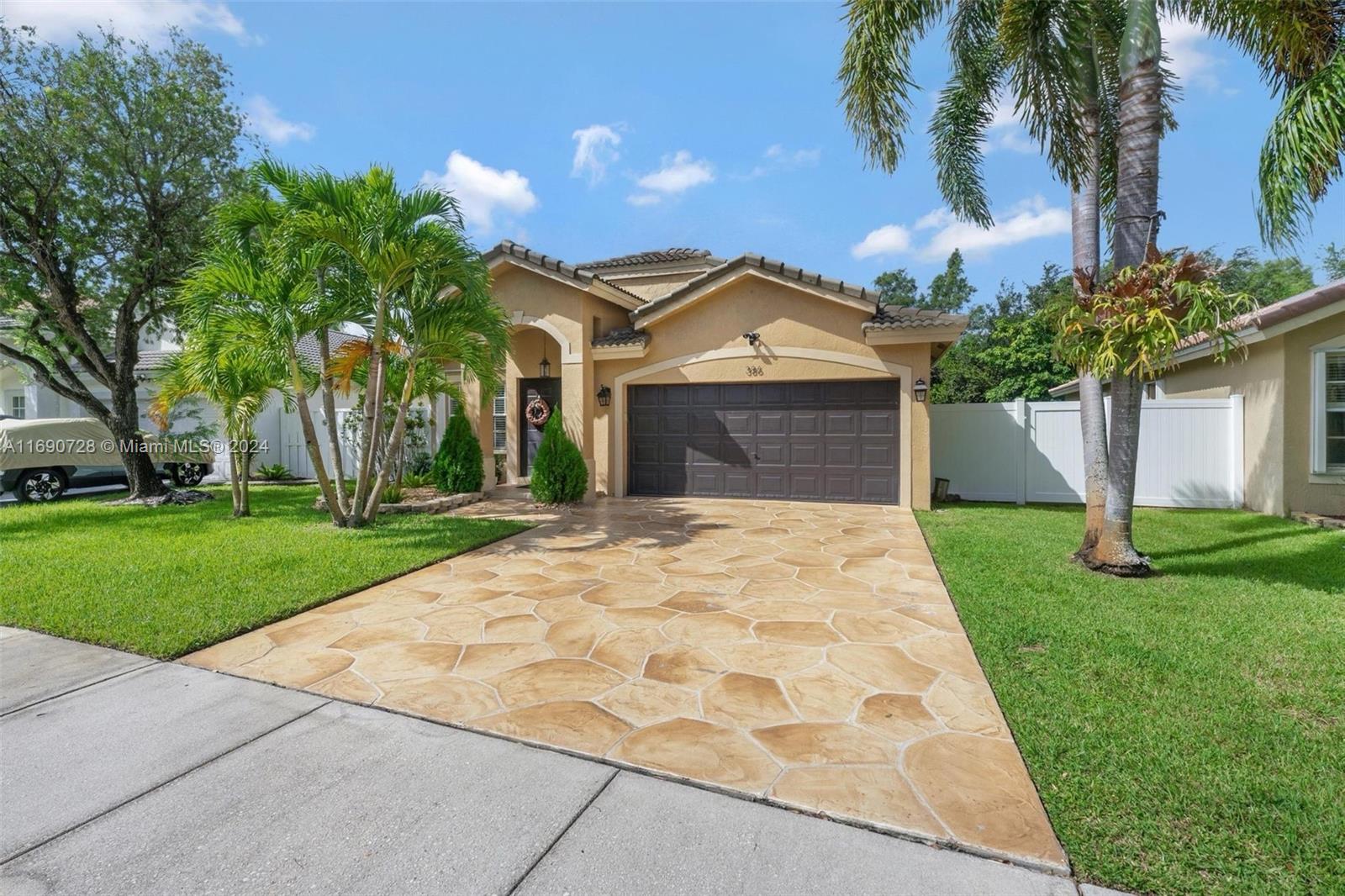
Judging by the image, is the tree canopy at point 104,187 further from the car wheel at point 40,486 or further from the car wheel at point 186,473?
the car wheel at point 186,473

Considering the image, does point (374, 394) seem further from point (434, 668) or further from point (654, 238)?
point (654, 238)

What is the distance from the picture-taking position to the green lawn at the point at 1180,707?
2.47m

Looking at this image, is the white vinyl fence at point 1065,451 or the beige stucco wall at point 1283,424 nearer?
the beige stucco wall at point 1283,424

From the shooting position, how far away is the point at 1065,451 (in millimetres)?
12594

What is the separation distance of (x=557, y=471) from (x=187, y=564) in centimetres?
613

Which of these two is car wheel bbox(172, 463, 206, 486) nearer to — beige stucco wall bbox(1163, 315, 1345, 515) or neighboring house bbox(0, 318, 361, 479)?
neighboring house bbox(0, 318, 361, 479)

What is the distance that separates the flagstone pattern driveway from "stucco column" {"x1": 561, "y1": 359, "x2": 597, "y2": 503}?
5234 mm

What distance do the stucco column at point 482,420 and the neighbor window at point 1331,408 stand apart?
49.6ft

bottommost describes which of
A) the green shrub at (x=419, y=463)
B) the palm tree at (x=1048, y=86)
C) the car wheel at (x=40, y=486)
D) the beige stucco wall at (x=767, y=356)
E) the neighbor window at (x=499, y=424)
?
the car wheel at (x=40, y=486)

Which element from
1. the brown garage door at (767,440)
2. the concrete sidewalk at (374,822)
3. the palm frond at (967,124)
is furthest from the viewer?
the brown garage door at (767,440)

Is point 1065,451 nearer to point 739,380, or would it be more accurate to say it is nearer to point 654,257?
point 739,380

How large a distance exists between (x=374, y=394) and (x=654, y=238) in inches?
588

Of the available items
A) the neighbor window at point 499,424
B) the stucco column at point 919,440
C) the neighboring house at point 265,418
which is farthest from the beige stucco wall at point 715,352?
the neighboring house at point 265,418

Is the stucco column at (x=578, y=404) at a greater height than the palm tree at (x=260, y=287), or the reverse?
the palm tree at (x=260, y=287)
